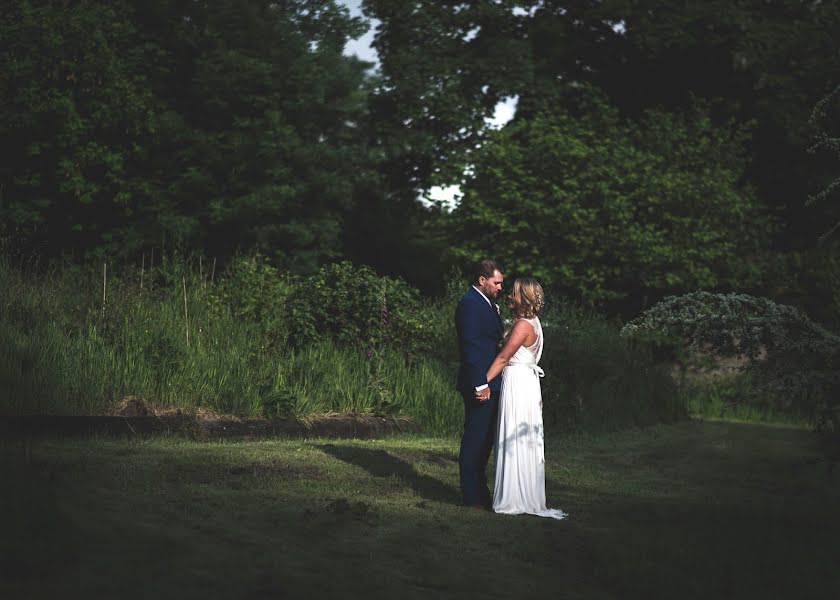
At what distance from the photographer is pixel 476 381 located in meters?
9.07

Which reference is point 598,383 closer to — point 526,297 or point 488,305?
point 488,305

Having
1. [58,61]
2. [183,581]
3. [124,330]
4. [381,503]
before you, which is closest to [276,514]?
[381,503]

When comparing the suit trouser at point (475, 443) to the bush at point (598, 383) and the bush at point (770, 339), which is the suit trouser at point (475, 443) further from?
the bush at point (598, 383)

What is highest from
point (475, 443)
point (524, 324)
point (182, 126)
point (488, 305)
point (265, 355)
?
point (182, 126)

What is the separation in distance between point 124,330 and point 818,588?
997 cm

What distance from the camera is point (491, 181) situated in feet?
86.8

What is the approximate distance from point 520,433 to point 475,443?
→ 1.26ft

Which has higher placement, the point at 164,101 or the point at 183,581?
the point at 164,101

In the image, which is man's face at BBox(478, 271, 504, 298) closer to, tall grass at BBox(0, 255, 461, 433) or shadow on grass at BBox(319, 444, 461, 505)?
shadow on grass at BBox(319, 444, 461, 505)

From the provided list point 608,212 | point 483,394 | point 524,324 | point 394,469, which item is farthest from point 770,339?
point 608,212

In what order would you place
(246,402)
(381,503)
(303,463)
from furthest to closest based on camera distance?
(246,402) → (303,463) → (381,503)

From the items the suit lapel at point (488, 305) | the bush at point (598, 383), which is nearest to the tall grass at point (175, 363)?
the bush at point (598, 383)

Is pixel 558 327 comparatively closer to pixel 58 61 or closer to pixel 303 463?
pixel 303 463

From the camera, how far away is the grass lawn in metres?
6.22
